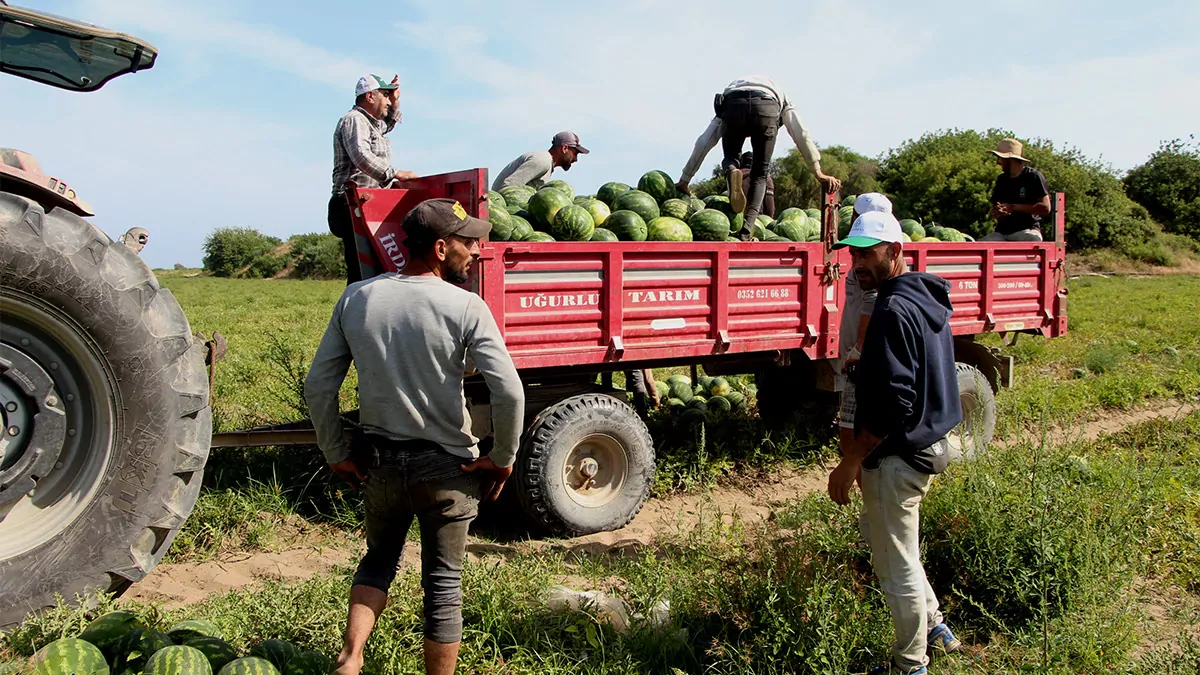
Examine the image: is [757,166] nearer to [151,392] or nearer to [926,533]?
[926,533]

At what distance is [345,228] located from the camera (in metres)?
5.87

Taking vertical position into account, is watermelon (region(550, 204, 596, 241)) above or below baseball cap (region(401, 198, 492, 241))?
above

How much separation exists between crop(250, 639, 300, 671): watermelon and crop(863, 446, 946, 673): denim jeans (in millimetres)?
2374

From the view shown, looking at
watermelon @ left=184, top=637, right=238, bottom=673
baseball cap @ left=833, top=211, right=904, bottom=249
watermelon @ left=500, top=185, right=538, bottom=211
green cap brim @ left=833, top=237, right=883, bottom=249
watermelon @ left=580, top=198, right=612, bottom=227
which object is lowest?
watermelon @ left=184, top=637, right=238, bottom=673

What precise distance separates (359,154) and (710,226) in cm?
260

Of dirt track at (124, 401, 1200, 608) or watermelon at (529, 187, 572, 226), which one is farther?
watermelon at (529, 187, 572, 226)

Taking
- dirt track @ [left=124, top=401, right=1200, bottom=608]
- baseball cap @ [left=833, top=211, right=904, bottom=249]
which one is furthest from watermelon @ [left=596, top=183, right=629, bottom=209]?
baseball cap @ [left=833, top=211, right=904, bottom=249]

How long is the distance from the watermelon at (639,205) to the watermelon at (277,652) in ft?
13.9

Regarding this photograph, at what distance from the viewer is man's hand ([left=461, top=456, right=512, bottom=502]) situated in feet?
11.1

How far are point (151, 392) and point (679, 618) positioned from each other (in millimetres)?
2589

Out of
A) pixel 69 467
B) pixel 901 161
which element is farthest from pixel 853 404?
pixel 901 161

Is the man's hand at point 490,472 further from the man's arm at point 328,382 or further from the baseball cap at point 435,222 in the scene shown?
the baseball cap at point 435,222

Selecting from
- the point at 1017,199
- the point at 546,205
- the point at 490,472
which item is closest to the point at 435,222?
the point at 490,472

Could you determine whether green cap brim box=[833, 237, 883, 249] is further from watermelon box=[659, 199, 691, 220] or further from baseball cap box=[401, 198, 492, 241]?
watermelon box=[659, 199, 691, 220]
